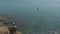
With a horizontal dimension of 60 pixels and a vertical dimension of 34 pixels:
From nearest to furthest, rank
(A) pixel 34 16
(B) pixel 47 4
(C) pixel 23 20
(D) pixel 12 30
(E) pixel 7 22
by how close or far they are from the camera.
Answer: (D) pixel 12 30 → (E) pixel 7 22 → (C) pixel 23 20 → (A) pixel 34 16 → (B) pixel 47 4

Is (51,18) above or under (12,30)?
under

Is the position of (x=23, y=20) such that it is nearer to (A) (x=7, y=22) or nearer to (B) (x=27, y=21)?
(B) (x=27, y=21)

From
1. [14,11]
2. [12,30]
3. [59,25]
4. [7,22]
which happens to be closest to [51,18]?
[59,25]

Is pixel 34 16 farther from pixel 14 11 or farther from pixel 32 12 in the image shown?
pixel 14 11

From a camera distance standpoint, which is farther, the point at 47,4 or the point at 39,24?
the point at 47,4

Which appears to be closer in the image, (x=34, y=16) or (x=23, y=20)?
(x=23, y=20)

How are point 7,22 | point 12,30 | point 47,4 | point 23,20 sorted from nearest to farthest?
1. point 12,30
2. point 7,22
3. point 23,20
4. point 47,4

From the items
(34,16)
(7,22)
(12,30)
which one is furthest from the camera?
(34,16)

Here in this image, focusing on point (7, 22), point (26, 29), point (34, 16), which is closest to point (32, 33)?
point (26, 29)

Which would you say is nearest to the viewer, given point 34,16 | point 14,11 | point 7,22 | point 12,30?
point 12,30
